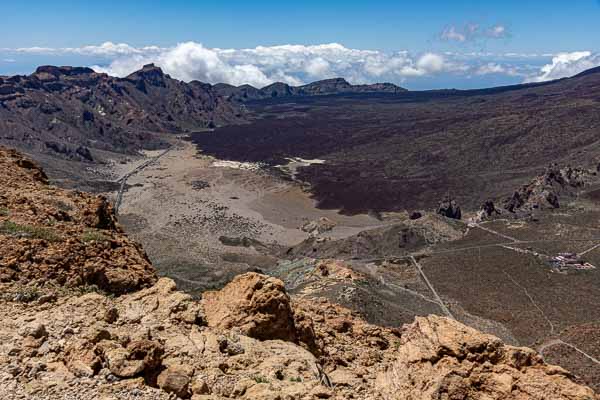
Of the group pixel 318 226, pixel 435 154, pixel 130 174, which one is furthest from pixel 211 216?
pixel 435 154

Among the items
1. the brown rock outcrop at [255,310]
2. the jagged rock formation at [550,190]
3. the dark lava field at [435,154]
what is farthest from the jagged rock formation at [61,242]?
the dark lava field at [435,154]

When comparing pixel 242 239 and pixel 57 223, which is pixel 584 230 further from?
pixel 57 223

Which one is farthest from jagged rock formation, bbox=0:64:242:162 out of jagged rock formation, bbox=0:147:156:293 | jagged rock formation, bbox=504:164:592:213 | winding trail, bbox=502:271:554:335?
jagged rock formation, bbox=0:147:156:293

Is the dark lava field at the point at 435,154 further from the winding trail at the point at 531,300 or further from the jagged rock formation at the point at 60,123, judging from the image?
the winding trail at the point at 531,300

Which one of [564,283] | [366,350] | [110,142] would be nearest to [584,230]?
[564,283]

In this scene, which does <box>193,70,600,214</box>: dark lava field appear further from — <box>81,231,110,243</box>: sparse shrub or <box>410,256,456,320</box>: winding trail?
<box>81,231,110,243</box>: sparse shrub

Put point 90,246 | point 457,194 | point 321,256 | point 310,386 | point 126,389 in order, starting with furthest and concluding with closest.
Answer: point 457,194 < point 321,256 < point 90,246 < point 310,386 < point 126,389
